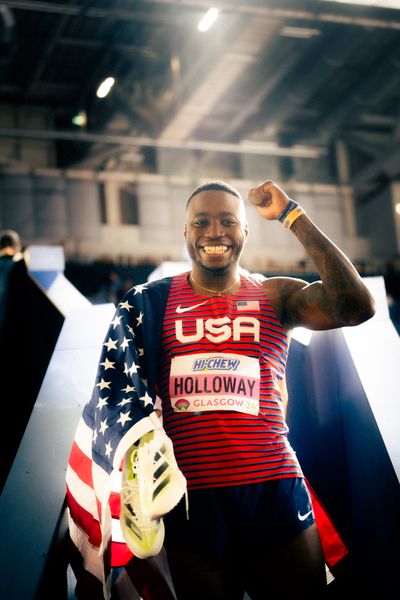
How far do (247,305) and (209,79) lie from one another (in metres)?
10.6

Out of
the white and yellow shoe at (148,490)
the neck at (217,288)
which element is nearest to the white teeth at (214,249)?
the neck at (217,288)

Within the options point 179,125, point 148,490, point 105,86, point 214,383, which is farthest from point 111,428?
point 179,125

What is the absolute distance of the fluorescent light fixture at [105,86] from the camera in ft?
40.4

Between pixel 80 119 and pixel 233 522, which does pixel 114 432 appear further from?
pixel 80 119

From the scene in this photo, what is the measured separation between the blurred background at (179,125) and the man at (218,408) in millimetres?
7494

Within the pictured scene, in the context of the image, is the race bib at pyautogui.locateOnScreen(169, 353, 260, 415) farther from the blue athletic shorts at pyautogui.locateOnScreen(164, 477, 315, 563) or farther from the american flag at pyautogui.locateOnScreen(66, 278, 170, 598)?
the blue athletic shorts at pyautogui.locateOnScreen(164, 477, 315, 563)

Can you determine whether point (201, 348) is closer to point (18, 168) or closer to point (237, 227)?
point (237, 227)

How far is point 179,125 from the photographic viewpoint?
1341 centimetres

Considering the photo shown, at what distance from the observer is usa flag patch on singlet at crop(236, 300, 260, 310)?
2.06m

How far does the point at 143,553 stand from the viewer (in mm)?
1559

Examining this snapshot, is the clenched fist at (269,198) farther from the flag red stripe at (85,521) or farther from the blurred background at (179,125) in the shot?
the blurred background at (179,125)

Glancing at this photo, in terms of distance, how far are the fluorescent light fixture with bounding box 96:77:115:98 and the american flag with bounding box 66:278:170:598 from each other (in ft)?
36.9

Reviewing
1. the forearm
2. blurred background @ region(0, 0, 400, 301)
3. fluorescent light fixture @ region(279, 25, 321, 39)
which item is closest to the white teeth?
the forearm

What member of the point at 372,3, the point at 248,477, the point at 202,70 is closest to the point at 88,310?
the point at 248,477
